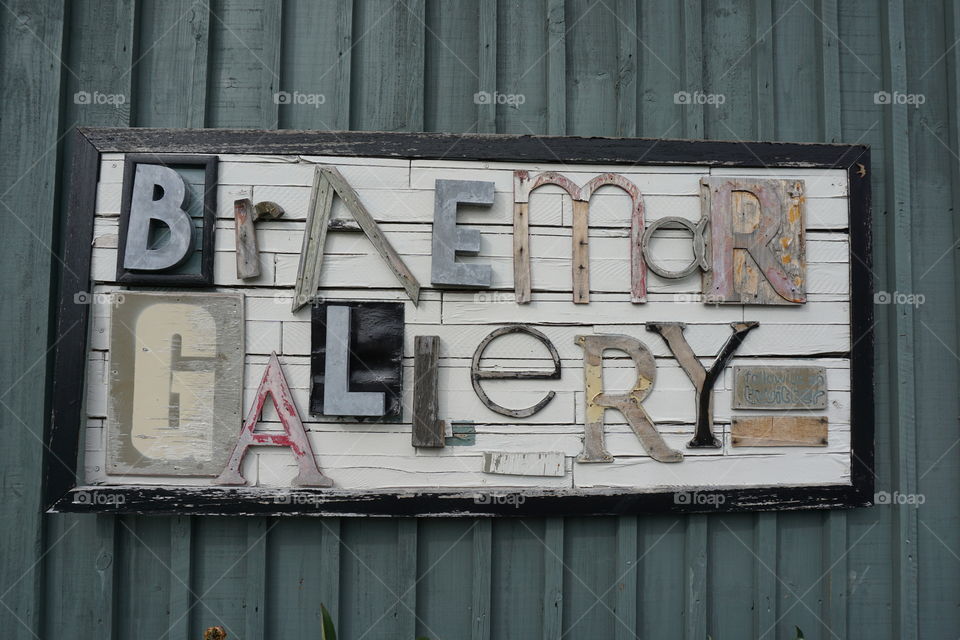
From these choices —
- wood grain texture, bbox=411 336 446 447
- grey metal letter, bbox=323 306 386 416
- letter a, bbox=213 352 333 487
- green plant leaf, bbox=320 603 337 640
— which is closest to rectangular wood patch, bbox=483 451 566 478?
wood grain texture, bbox=411 336 446 447

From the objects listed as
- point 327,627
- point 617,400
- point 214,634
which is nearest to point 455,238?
point 617,400

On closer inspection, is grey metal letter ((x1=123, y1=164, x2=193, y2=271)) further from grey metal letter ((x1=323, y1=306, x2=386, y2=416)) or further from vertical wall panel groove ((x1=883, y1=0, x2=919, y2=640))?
vertical wall panel groove ((x1=883, y1=0, x2=919, y2=640))

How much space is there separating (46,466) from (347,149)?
1403 millimetres

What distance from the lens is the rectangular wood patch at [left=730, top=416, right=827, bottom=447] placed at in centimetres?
204

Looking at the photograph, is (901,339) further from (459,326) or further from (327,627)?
(327,627)

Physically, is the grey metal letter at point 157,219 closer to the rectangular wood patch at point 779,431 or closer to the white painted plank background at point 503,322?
the white painted plank background at point 503,322

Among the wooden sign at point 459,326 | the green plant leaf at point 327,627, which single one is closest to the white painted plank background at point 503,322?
the wooden sign at point 459,326

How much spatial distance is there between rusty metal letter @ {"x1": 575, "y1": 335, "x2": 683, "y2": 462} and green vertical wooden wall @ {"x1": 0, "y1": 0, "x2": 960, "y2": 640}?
25 centimetres

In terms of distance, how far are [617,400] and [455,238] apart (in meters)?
0.74

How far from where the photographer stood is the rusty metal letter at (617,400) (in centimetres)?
200

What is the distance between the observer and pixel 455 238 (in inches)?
77.9

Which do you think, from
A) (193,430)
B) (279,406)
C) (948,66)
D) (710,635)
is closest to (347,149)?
(279,406)

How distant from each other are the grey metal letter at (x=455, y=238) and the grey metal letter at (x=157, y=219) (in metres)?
0.78

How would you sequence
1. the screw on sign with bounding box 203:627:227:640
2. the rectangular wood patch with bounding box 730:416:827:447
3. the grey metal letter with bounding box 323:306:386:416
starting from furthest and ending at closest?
the rectangular wood patch with bounding box 730:416:827:447, the grey metal letter with bounding box 323:306:386:416, the screw on sign with bounding box 203:627:227:640
